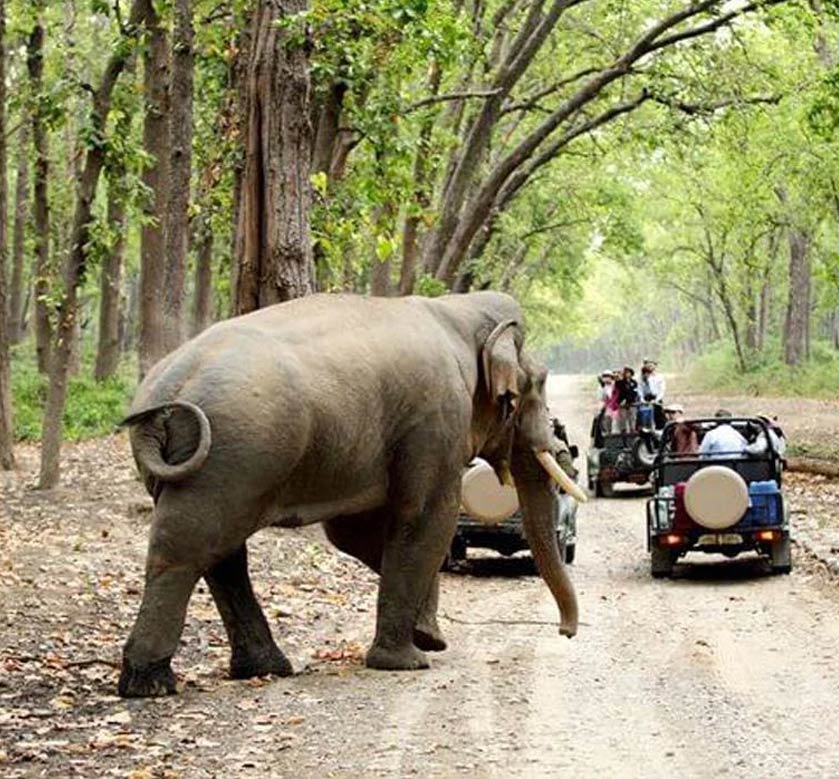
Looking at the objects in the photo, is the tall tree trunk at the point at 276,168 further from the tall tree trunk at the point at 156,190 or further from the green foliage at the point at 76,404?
the green foliage at the point at 76,404

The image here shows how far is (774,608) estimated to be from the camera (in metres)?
14.0

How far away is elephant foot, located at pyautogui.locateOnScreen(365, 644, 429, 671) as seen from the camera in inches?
409

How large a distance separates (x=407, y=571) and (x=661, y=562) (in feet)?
21.3

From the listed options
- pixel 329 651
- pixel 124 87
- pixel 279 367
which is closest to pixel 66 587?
pixel 329 651

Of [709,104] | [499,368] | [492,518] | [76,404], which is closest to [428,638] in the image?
[499,368]

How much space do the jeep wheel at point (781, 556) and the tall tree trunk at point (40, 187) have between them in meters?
10.2

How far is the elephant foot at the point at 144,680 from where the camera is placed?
9.00 metres

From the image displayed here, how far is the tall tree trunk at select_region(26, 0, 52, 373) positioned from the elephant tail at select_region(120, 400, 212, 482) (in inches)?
510

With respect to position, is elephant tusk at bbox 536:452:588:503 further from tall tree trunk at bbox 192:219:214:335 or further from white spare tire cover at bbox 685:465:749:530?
tall tree trunk at bbox 192:219:214:335

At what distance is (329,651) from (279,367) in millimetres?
2941

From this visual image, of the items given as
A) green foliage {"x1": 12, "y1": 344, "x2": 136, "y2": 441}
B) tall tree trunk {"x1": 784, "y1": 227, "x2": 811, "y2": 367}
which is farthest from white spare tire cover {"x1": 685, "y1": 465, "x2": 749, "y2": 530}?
tall tree trunk {"x1": 784, "y1": 227, "x2": 811, "y2": 367}

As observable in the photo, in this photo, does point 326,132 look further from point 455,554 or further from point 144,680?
point 144,680

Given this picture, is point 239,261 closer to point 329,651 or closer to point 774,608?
point 329,651

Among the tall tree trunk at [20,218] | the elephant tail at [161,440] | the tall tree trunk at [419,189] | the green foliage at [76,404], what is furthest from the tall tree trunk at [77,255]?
the tall tree trunk at [20,218]
